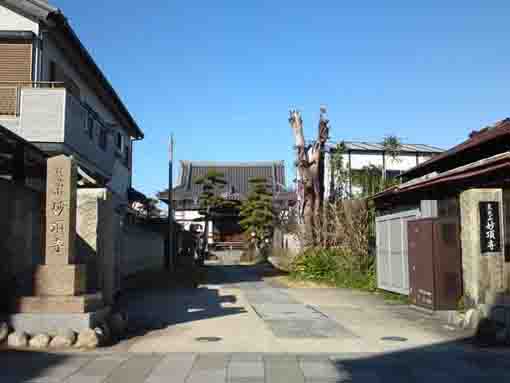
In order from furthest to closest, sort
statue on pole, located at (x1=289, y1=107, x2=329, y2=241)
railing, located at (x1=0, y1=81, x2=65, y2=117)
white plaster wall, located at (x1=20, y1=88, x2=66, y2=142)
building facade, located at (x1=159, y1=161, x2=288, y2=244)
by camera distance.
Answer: building facade, located at (x1=159, y1=161, x2=288, y2=244)
statue on pole, located at (x1=289, y1=107, x2=329, y2=241)
railing, located at (x1=0, y1=81, x2=65, y2=117)
white plaster wall, located at (x1=20, y1=88, x2=66, y2=142)

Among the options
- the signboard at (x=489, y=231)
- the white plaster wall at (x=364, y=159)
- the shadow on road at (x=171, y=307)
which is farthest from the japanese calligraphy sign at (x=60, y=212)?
the white plaster wall at (x=364, y=159)

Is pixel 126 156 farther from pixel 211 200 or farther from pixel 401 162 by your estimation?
pixel 401 162

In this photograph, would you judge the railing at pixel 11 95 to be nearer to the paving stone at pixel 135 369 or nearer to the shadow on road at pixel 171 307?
the shadow on road at pixel 171 307

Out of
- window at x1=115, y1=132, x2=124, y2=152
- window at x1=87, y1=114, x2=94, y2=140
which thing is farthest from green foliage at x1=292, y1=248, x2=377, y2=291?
window at x1=115, y1=132, x2=124, y2=152

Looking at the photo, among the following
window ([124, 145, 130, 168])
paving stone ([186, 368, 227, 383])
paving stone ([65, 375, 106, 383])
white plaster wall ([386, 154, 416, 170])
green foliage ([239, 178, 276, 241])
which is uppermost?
white plaster wall ([386, 154, 416, 170])

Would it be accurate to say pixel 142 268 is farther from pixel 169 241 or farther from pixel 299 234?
pixel 299 234

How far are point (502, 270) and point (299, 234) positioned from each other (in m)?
13.3

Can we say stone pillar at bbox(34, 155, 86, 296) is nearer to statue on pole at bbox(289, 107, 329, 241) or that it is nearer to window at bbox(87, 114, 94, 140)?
window at bbox(87, 114, 94, 140)

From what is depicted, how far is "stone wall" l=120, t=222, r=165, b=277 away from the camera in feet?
63.8

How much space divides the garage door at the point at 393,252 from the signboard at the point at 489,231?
4309 mm

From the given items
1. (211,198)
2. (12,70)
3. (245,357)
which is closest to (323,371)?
(245,357)

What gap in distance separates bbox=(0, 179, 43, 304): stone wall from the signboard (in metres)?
7.92

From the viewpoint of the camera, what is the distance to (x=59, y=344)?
8359mm

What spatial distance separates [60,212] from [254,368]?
13.8 ft
